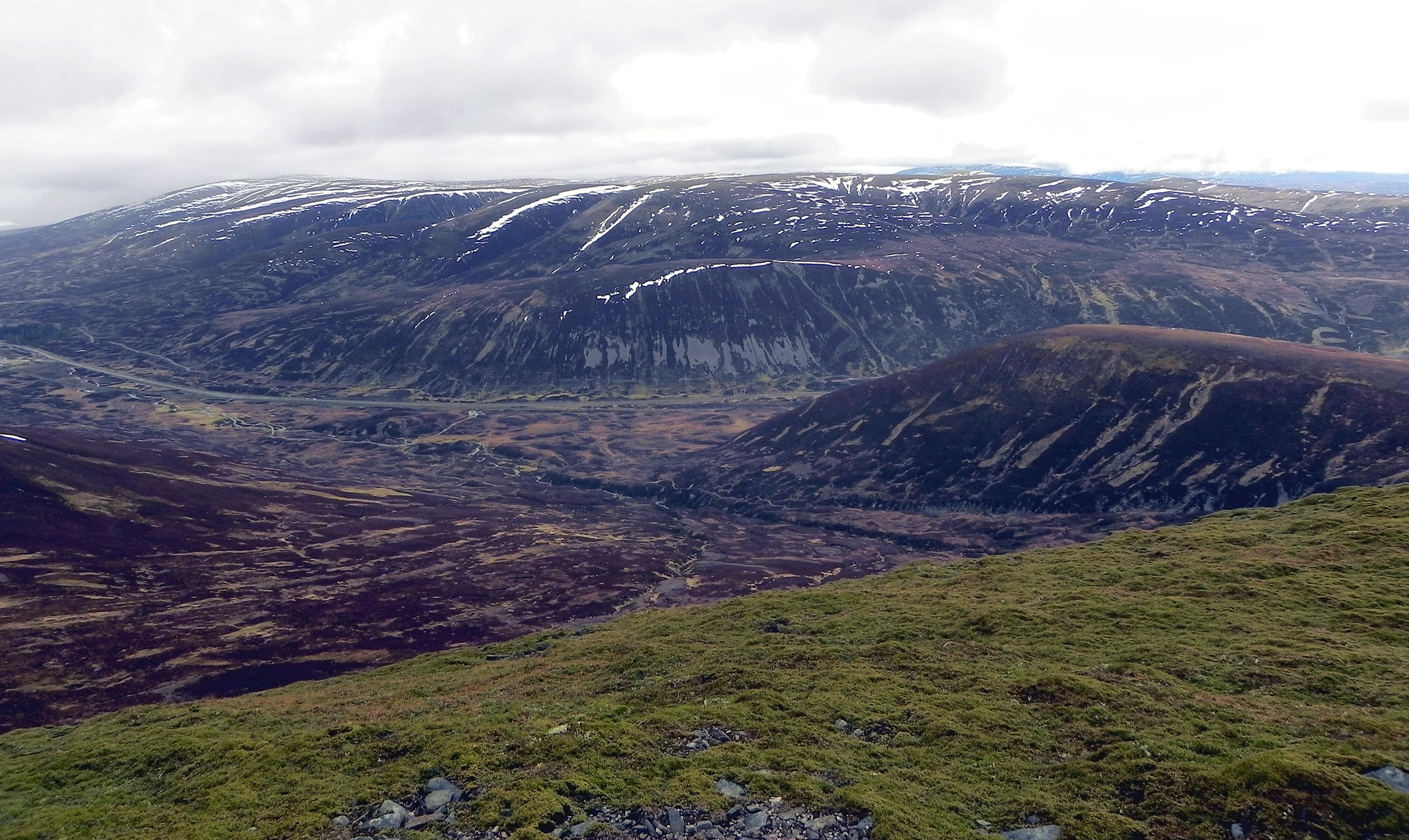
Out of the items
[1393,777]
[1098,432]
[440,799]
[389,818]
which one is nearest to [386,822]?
[389,818]

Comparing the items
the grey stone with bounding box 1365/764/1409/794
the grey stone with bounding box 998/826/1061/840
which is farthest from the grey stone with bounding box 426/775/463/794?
the grey stone with bounding box 1365/764/1409/794

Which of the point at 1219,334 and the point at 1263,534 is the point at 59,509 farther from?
the point at 1219,334

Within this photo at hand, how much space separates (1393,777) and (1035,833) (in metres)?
10.2

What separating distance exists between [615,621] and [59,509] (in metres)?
100

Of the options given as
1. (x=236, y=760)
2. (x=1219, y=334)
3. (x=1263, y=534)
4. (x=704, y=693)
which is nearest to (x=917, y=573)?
(x=1263, y=534)

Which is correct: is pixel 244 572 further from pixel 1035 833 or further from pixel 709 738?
pixel 1035 833

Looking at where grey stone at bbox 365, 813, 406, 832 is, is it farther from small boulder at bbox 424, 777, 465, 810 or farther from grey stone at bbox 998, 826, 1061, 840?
grey stone at bbox 998, 826, 1061, 840

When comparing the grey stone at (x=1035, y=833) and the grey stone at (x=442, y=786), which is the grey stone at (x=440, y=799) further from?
the grey stone at (x=1035, y=833)

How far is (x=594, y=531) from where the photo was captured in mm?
147875

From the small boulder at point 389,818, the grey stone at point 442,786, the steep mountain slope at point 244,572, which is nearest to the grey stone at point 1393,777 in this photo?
the grey stone at point 442,786

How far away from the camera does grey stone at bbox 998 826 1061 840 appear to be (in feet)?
71.7

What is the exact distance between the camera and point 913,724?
30297 mm

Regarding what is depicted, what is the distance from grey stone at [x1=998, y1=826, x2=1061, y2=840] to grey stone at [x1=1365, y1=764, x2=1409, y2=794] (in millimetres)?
8893

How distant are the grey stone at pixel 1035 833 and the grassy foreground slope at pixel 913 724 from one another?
50cm
